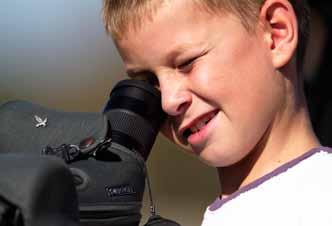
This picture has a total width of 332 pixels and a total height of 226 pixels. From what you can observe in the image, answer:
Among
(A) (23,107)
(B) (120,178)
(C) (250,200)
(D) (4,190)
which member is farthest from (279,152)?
(D) (4,190)

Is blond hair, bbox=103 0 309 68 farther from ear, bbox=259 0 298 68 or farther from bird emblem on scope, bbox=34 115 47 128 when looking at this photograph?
bird emblem on scope, bbox=34 115 47 128

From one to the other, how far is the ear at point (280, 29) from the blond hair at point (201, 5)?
2 cm

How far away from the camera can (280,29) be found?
1027 millimetres

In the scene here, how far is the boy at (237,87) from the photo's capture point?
98 cm

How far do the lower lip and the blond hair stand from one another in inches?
5.6

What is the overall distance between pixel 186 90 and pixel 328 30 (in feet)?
1.49

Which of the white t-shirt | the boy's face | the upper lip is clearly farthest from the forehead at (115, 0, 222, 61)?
the white t-shirt

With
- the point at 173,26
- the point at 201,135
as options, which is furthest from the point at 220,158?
the point at 173,26

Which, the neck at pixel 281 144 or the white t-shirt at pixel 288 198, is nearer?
the white t-shirt at pixel 288 198

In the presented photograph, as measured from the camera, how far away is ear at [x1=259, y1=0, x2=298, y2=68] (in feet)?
3.33

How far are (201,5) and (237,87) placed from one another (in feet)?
0.40

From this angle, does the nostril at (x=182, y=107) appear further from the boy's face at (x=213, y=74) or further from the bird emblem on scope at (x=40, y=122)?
the bird emblem on scope at (x=40, y=122)

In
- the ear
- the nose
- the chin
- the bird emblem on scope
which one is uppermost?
the ear

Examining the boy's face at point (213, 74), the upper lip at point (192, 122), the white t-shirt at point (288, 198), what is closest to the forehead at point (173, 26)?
the boy's face at point (213, 74)
